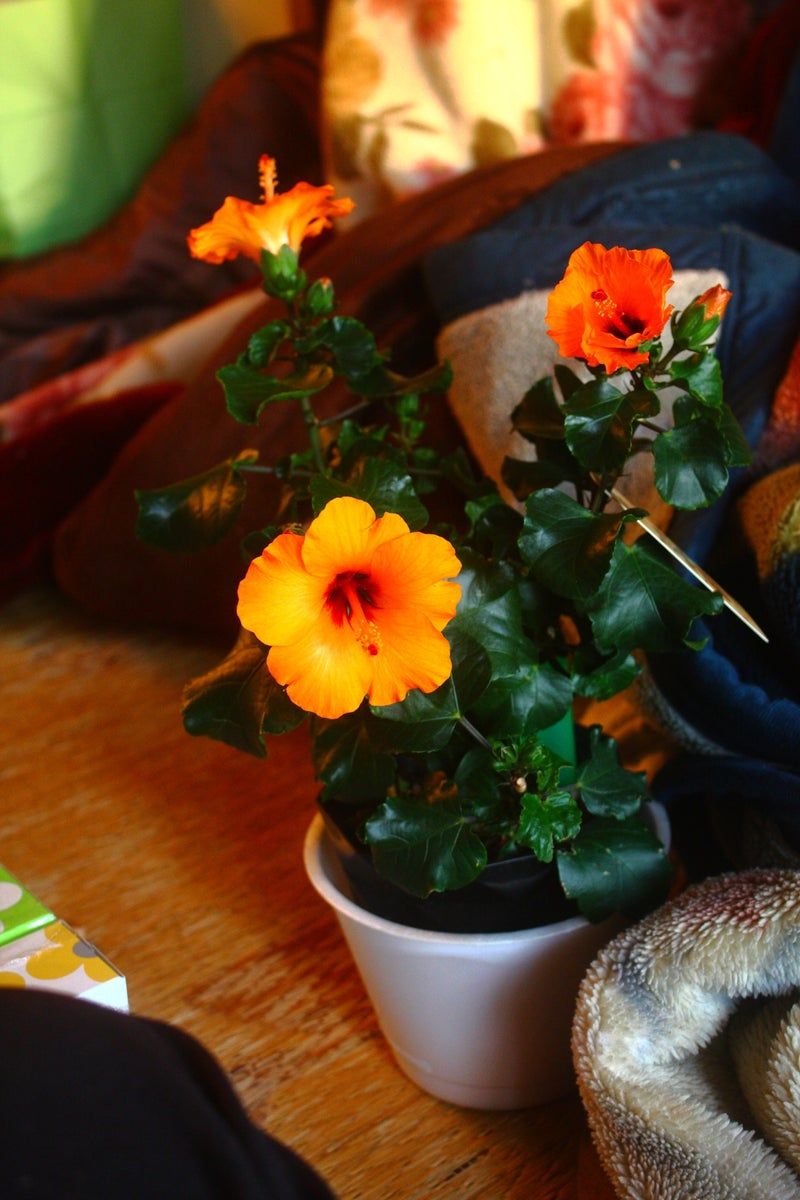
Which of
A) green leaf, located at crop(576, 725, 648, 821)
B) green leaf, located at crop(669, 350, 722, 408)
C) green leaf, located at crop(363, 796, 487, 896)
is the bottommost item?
green leaf, located at crop(576, 725, 648, 821)

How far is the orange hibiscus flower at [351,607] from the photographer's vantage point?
500 mm

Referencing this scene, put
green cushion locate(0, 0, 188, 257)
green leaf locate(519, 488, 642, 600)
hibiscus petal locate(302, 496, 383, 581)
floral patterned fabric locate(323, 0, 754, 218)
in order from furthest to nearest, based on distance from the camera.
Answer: green cushion locate(0, 0, 188, 257) → floral patterned fabric locate(323, 0, 754, 218) → green leaf locate(519, 488, 642, 600) → hibiscus petal locate(302, 496, 383, 581)

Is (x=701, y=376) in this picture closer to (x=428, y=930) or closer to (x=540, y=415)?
(x=540, y=415)

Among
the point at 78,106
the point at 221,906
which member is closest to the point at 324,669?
the point at 221,906

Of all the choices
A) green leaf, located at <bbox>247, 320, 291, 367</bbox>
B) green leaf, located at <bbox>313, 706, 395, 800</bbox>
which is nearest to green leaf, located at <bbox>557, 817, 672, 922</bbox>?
green leaf, located at <bbox>313, 706, 395, 800</bbox>

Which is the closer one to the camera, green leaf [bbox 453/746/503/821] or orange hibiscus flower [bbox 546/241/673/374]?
orange hibiscus flower [bbox 546/241/673/374]

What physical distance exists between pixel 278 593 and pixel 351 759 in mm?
160

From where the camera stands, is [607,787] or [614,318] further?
[607,787]

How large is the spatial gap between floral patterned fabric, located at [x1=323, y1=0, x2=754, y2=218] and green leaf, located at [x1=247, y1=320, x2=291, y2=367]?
773mm

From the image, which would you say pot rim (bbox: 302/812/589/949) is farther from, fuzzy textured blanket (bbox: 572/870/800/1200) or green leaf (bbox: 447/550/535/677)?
green leaf (bbox: 447/550/535/677)

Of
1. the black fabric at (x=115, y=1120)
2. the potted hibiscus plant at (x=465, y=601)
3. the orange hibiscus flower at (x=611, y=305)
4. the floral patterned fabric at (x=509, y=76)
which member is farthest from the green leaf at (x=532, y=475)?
the floral patterned fabric at (x=509, y=76)

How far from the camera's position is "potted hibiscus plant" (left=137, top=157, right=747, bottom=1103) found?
513 mm

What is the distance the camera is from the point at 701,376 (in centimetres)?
58

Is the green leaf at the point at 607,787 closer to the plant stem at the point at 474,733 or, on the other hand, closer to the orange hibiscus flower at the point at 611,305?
the plant stem at the point at 474,733
